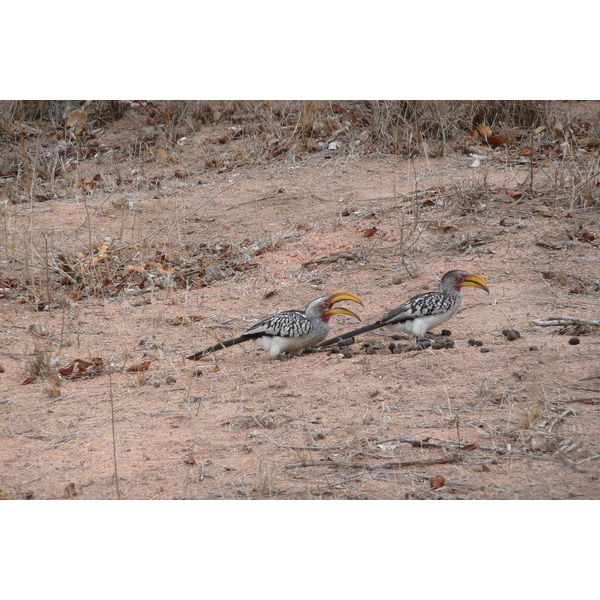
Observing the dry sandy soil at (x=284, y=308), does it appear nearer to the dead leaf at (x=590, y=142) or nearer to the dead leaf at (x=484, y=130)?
the dead leaf at (x=590, y=142)

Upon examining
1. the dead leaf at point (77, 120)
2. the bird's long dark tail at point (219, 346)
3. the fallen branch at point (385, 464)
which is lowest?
the fallen branch at point (385, 464)

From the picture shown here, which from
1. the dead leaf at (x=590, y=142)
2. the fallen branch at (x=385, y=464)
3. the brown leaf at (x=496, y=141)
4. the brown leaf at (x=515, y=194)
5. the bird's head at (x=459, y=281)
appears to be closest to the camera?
the fallen branch at (x=385, y=464)

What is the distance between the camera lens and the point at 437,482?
3061 millimetres

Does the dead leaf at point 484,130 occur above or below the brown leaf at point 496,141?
above

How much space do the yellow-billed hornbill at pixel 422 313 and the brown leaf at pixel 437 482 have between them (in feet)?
5.21

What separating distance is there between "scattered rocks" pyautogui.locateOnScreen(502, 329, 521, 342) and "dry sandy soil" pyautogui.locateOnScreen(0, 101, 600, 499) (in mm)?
40

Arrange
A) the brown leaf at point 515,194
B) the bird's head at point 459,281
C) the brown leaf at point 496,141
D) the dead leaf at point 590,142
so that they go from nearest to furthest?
the bird's head at point 459,281 < the brown leaf at point 515,194 < the dead leaf at point 590,142 < the brown leaf at point 496,141

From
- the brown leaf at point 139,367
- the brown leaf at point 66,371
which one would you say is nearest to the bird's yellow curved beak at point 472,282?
the brown leaf at point 139,367

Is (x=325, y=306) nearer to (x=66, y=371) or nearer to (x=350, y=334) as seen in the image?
(x=350, y=334)

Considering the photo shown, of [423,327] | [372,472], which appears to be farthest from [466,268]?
[372,472]

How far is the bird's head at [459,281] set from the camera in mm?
4777

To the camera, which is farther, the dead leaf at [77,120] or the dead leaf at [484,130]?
the dead leaf at [77,120]

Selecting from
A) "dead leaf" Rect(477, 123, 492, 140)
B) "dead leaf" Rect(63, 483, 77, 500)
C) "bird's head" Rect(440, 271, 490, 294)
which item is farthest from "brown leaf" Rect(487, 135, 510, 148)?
"dead leaf" Rect(63, 483, 77, 500)

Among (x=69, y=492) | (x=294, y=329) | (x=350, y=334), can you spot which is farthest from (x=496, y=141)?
(x=69, y=492)
